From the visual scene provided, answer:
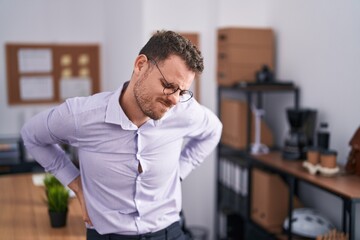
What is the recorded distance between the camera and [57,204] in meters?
1.83

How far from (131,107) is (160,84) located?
164 mm

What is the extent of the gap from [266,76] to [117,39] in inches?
59.7

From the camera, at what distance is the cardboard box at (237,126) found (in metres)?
3.01

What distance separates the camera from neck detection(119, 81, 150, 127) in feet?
4.68

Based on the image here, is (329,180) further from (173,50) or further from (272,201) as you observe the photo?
(173,50)

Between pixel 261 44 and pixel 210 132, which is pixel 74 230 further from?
pixel 261 44

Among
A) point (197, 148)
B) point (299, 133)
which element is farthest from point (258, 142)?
point (197, 148)

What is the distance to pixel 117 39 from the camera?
12.7 feet

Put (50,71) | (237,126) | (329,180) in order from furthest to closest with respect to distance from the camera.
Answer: (50,71)
(237,126)
(329,180)

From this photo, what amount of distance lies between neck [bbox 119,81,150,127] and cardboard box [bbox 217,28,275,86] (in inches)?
67.0

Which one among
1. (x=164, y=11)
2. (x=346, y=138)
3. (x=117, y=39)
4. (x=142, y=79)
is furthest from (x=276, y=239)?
(x=117, y=39)

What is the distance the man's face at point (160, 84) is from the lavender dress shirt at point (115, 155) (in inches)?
4.3

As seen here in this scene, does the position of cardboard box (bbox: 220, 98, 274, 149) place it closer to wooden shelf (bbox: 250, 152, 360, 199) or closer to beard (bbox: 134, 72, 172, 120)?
wooden shelf (bbox: 250, 152, 360, 199)

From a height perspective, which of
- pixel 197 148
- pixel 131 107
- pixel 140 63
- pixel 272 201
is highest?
pixel 140 63
